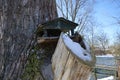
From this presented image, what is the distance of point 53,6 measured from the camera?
50.4 inches

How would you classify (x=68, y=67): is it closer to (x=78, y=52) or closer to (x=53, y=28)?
(x=78, y=52)

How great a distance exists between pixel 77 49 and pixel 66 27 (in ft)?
1.13

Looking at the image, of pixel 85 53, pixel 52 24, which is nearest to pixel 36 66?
pixel 52 24

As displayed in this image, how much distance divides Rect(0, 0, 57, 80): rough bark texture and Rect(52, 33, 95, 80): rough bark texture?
24cm

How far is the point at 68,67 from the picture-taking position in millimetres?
851

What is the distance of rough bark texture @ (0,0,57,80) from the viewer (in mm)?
1114

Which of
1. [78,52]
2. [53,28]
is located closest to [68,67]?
[78,52]

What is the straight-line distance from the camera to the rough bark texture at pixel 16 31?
3.66 ft

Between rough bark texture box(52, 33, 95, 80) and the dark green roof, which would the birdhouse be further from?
rough bark texture box(52, 33, 95, 80)

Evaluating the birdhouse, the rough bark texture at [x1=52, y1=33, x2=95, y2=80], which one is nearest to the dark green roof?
the birdhouse

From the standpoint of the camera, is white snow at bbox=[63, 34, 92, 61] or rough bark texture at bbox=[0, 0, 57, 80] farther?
rough bark texture at bbox=[0, 0, 57, 80]

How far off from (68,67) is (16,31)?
42cm

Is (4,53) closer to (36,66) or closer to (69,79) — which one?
(36,66)

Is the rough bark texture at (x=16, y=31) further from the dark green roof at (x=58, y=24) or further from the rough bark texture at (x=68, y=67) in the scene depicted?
the rough bark texture at (x=68, y=67)
